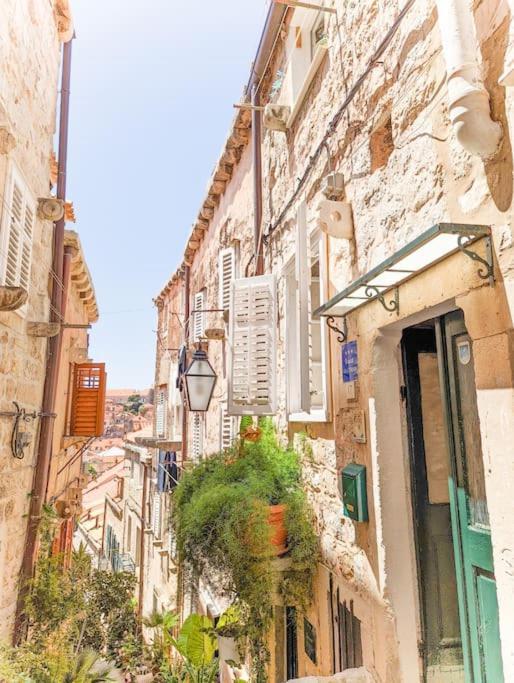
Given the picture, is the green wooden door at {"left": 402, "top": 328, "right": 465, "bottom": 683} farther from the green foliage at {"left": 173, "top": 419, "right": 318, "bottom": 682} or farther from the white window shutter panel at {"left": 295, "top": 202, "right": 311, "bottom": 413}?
the green foliage at {"left": 173, "top": 419, "right": 318, "bottom": 682}

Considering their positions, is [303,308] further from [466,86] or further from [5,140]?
[5,140]

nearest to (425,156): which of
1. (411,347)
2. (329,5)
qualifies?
(411,347)

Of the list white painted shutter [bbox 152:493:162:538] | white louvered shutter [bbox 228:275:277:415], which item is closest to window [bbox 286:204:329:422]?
white louvered shutter [bbox 228:275:277:415]

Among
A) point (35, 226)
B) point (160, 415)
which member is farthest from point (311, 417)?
point (160, 415)

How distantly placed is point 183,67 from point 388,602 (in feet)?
33.0

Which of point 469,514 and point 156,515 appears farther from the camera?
point 156,515

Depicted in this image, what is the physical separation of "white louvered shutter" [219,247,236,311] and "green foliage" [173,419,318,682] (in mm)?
4304

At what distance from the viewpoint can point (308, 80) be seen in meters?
4.76

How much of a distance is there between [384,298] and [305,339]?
110 centimetres

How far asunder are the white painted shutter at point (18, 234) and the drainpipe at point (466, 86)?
5013 mm

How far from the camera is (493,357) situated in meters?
2.02

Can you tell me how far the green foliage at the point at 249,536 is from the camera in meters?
3.61

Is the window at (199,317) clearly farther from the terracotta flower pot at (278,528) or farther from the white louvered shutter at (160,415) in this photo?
the terracotta flower pot at (278,528)

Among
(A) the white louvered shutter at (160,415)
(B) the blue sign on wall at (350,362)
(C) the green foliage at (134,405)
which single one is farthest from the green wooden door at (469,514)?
(C) the green foliage at (134,405)
